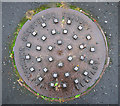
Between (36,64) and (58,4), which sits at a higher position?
(58,4)

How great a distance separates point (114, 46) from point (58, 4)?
86.2 inches

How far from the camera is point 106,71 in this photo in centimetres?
375

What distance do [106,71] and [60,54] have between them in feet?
5.05

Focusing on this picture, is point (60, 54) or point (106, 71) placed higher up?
point (60, 54)

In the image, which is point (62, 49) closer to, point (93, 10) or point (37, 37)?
point (37, 37)

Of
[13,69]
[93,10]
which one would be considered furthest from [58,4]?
[13,69]

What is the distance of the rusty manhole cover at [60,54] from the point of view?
11.4 feet

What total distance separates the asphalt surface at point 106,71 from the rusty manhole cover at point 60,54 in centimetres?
36

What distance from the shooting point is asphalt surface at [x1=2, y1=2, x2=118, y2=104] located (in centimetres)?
375

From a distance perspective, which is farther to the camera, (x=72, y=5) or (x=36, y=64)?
(x=72, y=5)

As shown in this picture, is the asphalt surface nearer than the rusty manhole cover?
No

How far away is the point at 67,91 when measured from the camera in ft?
11.7

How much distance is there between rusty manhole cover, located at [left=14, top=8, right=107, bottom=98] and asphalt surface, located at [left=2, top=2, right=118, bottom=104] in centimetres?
36

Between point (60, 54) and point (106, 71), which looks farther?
point (106, 71)
